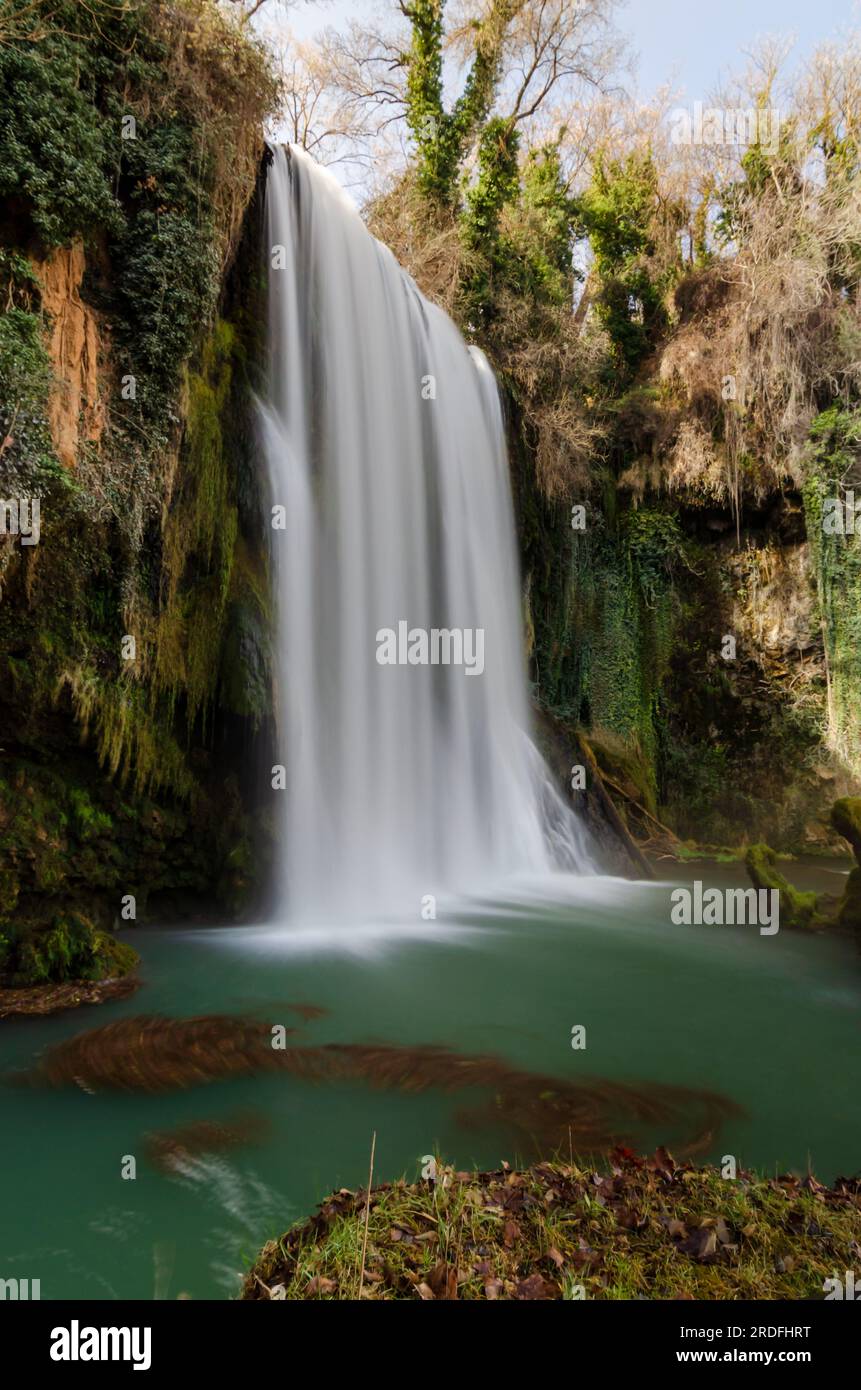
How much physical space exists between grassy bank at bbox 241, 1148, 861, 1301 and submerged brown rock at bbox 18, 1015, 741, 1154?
711 millimetres

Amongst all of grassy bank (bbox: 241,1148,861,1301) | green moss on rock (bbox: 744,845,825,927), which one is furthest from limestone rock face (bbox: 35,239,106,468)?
green moss on rock (bbox: 744,845,825,927)

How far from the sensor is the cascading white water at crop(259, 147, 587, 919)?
31.8ft

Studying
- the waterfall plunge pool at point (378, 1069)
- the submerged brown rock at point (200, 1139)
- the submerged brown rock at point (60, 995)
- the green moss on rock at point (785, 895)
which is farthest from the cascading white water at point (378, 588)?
the submerged brown rock at point (200, 1139)

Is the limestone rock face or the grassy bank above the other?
the limestone rock face

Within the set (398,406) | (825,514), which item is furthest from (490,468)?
(825,514)

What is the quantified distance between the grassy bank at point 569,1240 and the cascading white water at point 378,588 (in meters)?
5.90

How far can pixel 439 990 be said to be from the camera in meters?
6.50

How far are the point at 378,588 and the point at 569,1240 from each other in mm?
9096

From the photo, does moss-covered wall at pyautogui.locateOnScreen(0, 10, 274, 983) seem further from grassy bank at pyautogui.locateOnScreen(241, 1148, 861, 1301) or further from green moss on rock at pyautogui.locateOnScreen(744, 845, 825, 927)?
green moss on rock at pyautogui.locateOnScreen(744, 845, 825, 927)

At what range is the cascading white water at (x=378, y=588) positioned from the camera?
969 cm

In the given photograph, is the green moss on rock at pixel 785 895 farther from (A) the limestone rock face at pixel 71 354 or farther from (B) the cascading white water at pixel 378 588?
(A) the limestone rock face at pixel 71 354

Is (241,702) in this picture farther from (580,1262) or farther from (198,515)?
(580,1262)

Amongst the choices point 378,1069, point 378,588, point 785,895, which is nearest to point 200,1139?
point 378,1069

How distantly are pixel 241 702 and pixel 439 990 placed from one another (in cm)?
387
